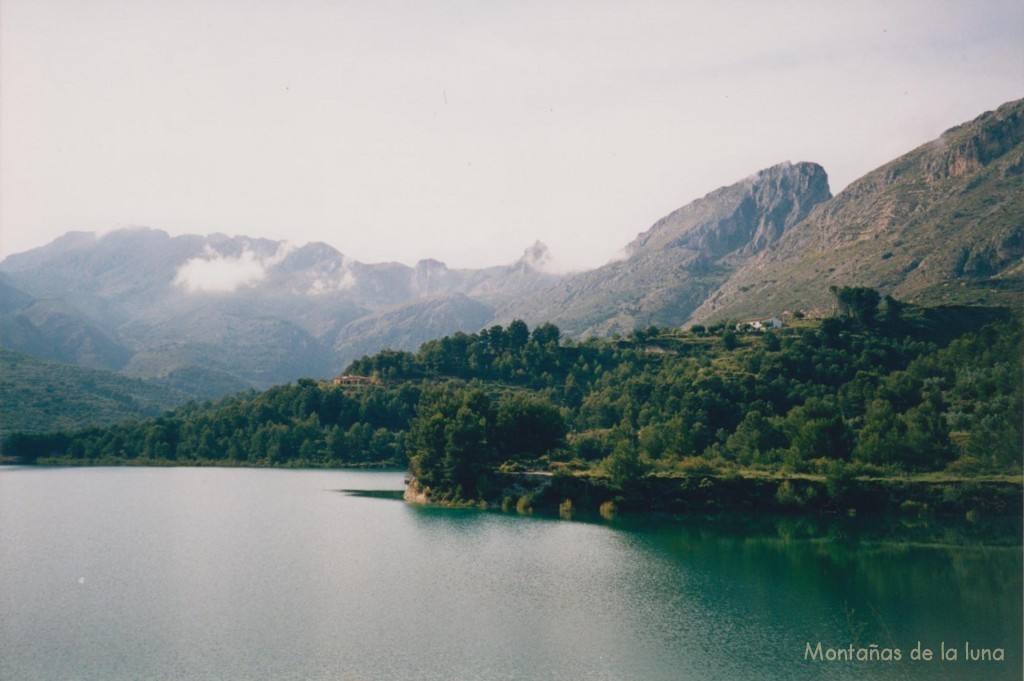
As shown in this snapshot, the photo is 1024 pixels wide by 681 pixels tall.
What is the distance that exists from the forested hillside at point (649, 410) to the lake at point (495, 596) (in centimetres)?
1103

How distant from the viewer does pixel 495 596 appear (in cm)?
3831

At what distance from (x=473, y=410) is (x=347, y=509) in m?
15.6

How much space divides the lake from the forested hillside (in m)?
11.0

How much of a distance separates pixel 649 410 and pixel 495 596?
65.7m

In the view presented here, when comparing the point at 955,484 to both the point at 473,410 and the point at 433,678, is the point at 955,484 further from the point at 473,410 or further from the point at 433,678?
the point at 433,678

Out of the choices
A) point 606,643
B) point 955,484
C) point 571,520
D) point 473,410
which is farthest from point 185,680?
point 955,484

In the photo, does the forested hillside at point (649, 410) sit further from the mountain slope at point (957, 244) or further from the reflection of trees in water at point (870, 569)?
the mountain slope at point (957, 244)

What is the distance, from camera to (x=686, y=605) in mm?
37469

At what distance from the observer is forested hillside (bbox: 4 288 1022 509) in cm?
7225

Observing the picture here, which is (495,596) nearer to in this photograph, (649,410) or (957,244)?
(649,410)

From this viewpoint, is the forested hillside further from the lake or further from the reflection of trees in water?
the lake

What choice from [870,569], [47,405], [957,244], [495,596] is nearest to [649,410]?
[870,569]

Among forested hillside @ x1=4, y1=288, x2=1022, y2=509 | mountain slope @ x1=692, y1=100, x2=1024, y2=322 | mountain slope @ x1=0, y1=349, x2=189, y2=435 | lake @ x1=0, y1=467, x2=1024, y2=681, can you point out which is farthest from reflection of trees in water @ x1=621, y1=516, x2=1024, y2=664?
mountain slope @ x1=0, y1=349, x2=189, y2=435

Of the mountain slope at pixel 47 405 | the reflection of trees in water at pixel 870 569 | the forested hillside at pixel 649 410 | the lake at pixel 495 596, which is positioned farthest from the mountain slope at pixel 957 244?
the mountain slope at pixel 47 405
